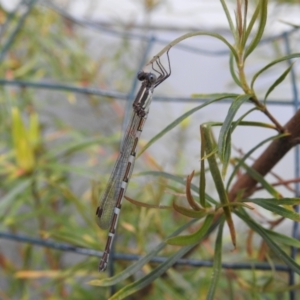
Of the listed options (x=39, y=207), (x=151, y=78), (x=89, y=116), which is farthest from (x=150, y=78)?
(x=89, y=116)

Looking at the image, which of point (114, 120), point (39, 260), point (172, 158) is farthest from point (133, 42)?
point (39, 260)

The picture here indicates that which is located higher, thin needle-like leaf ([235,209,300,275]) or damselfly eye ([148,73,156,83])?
damselfly eye ([148,73,156,83])

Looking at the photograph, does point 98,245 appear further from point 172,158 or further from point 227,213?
point 172,158

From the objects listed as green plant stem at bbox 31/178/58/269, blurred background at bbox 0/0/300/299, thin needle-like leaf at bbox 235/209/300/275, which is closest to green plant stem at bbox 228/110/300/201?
thin needle-like leaf at bbox 235/209/300/275

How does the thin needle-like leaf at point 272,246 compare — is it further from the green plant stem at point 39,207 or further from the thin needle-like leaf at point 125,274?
the green plant stem at point 39,207

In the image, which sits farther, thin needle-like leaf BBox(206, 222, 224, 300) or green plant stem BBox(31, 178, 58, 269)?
green plant stem BBox(31, 178, 58, 269)

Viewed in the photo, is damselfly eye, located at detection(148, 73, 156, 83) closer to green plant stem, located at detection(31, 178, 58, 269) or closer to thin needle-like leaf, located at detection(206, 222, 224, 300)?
thin needle-like leaf, located at detection(206, 222, 224, 300)

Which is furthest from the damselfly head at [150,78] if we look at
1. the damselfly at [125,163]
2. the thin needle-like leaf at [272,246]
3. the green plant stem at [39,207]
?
the green plant stem at [39,207]
